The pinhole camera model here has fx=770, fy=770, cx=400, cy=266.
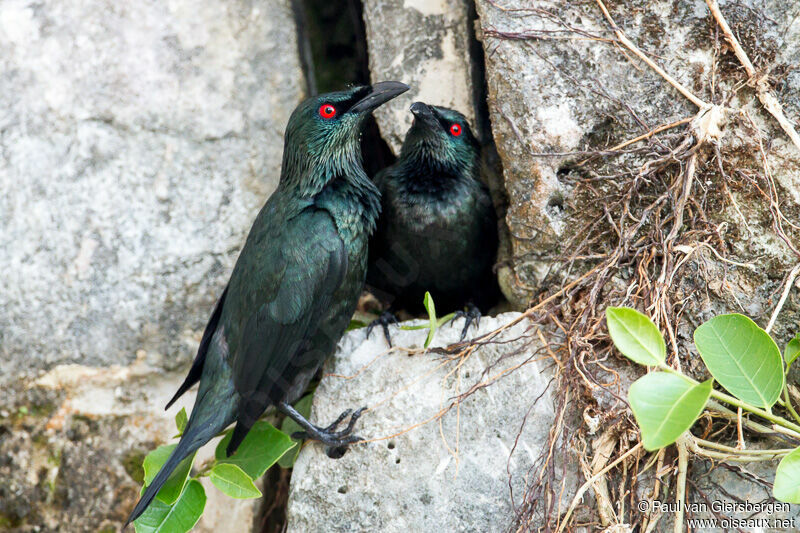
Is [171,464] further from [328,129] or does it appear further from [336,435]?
[328,129]

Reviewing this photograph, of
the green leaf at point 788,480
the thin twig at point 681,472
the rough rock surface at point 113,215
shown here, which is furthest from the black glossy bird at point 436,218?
the green leaf at point 788,480

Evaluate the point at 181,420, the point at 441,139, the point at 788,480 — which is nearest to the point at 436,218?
the point at 441,139

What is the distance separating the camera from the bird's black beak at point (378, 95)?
10.2 feet

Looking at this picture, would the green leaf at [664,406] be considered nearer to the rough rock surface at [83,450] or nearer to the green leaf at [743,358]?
the green leaf at [743,358]

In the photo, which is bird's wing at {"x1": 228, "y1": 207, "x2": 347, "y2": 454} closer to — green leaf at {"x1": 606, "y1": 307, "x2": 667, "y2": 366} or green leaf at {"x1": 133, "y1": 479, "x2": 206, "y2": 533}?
green leaf at {"x1": 133, "y1": 479, "x2": 206, "y2": 533}

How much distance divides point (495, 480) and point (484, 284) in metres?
1.10

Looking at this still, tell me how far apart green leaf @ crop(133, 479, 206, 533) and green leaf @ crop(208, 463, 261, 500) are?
0.34 feet

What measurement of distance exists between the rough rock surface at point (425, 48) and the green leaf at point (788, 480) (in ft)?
6.68

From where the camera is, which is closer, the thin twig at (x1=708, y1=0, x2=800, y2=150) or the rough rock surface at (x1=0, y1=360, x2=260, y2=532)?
the thin twig at (x1=708, y1=0, x2=800, y2=150)

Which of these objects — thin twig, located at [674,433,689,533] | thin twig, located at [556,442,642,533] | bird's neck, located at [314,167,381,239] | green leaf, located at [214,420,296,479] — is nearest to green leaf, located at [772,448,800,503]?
thin twig, located at [674,433,689,533]

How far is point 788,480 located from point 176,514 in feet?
6.51

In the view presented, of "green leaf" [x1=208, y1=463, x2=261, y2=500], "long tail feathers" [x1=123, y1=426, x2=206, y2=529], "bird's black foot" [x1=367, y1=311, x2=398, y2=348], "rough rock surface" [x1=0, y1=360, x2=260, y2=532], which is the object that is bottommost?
"rough rock surface" [x1=0, y1=360, x2=260, y2=532]

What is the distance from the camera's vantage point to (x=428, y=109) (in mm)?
3287

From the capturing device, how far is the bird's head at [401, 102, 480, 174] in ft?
10.9
